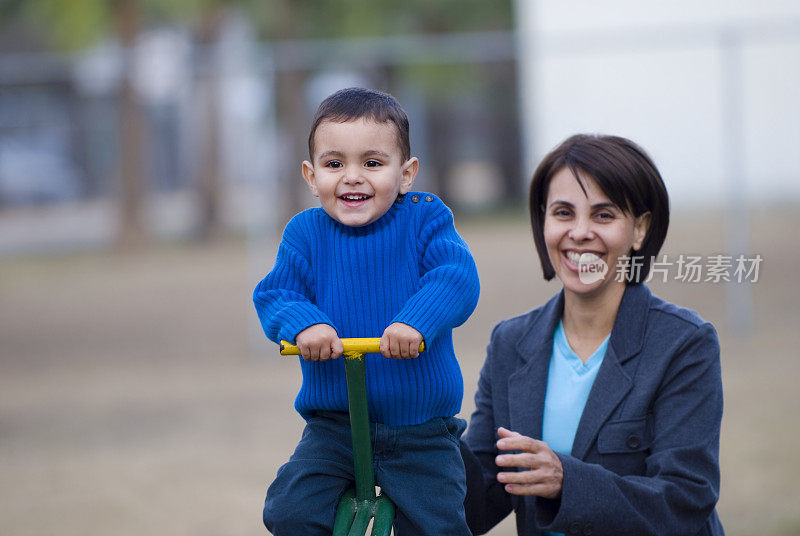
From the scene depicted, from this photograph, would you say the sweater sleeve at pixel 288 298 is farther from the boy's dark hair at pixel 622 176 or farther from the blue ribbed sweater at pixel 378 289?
the boy's dark hair at pixel 622 176

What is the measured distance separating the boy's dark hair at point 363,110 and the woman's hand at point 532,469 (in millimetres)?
712

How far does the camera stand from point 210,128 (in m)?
17.9

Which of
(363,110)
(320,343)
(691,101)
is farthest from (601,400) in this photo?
(691,101)

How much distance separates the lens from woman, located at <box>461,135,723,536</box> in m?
2.29

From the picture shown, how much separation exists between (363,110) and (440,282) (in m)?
0.42

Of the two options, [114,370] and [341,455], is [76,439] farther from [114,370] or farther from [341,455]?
[341,455]

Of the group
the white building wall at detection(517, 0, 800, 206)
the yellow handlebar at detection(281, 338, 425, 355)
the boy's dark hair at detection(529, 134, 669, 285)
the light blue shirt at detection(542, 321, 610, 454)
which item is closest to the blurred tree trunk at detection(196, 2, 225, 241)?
the white building wall at detection(517, 0, 800, 206)

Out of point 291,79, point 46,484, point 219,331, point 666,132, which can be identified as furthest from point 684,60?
point 46,484

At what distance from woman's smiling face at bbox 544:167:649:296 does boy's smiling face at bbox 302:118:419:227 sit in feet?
1.74

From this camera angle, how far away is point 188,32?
2092cm

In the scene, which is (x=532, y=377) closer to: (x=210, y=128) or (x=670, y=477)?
(x=670, y=477)

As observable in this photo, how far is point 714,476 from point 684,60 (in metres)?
7.60

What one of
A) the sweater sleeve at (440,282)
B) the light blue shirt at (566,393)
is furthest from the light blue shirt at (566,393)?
the sweater sleeve at (440,282)

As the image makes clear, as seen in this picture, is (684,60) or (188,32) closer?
(684,60)
